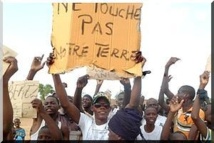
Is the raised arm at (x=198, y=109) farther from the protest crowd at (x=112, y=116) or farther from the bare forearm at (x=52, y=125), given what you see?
the bare forearm at (x=52, y=125)

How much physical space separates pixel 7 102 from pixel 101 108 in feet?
2.75

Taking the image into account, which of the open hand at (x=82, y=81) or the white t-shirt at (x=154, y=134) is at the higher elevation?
the open hand at (x=82, y=81)

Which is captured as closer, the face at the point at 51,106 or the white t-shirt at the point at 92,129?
the white t-shirt at the point at 92,129

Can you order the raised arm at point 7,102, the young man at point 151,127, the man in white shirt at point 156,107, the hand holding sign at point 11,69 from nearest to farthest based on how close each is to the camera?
1. the raised arm at point 7,102
2. the hand holding sign at point 11,69
3. the young man at point 151,127
4. the man in white shirt at point 156,107

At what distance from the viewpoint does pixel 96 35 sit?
4492mm

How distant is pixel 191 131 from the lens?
15.1ft

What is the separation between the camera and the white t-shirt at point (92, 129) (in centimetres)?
440

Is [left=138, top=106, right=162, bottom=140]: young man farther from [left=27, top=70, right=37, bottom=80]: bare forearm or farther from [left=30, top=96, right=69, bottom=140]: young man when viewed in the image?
[left=27, top=70, right=37, bottom=80]: bare forearm

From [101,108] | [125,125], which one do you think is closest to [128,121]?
[125,125]

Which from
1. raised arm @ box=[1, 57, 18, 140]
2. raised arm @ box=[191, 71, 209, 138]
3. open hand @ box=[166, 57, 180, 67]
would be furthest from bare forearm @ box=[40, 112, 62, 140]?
open hand @ box=[166, 57, 180, 67]

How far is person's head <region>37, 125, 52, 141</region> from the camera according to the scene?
458cm

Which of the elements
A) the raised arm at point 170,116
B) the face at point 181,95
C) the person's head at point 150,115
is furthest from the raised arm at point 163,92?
the raised arm at point 170,116

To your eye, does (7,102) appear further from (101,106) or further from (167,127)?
(167,127)

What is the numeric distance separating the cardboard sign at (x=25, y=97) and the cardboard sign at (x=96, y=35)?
50cm
